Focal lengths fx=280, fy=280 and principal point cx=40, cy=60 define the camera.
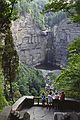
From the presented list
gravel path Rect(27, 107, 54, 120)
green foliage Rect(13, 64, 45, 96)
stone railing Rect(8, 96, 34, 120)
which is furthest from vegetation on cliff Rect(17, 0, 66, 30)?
gravel path Rect(27, 107, 54, 120)

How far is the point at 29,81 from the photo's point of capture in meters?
50.1

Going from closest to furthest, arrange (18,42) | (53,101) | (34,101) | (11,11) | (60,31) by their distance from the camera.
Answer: (11,11) < (53,101) < (34,101) < (18,42) < (60,31)

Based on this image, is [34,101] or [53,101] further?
[34,101]

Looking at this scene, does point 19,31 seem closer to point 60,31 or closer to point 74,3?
point 60,31

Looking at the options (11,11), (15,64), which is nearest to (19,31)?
(15,64)

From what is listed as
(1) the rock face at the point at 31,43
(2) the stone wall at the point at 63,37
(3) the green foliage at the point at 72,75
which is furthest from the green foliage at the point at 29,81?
(3) the green foliage at the point at 72,75

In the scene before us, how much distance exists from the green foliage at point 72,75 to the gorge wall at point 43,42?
49.0 metres

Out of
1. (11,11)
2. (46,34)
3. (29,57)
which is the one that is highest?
(11,11)

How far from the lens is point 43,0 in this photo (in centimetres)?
9762

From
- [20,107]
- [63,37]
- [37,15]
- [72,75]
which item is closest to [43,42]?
[63,37]

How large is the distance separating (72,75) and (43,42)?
183 ft

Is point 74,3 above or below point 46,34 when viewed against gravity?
above

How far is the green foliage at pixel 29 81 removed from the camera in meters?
44.2

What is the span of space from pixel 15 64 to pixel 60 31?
4945 centimetres
